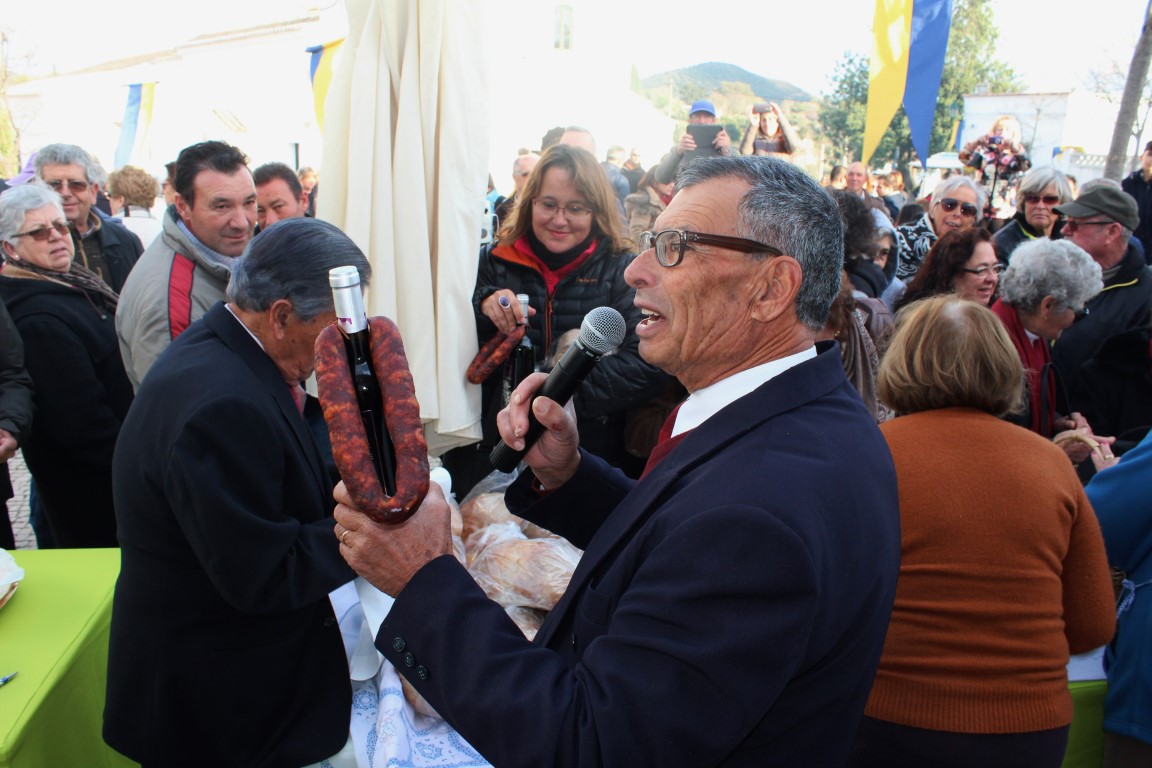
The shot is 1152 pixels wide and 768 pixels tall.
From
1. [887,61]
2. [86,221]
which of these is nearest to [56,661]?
[86,221]

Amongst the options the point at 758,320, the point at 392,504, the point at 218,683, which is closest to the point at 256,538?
the point at 218,683

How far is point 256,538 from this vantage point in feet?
5.78

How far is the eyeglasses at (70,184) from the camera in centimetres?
483

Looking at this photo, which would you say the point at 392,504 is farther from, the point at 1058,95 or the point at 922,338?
the point at 1058,95

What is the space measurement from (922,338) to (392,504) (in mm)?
1697

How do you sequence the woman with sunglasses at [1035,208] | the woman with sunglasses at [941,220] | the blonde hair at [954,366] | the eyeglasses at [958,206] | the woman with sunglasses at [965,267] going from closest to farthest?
the blonde hair at [954,366], the woman with sunglasses at [965,267], the woman with sunglasses at [1035,208], the woman with sunglasses at [941,220], the eyeglasses at [958,206]

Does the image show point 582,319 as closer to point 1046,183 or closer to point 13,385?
point 13,385

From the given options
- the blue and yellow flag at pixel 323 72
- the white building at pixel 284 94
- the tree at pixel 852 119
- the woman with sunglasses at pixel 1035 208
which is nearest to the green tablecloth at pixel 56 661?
the blue and yellow flag at pixel 323 72

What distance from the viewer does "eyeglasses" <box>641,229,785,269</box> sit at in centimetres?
134

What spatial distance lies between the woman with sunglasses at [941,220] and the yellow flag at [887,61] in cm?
144

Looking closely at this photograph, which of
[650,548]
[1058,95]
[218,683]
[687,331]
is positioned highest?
[1058,95]

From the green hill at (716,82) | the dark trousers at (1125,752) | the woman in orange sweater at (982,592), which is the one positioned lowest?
the dark trousers at (1125,752)

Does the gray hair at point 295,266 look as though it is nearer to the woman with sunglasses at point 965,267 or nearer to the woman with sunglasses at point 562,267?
the woman with sunglasses at point 562,267

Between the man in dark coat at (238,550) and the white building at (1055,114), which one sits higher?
the white building at (1055,114)
